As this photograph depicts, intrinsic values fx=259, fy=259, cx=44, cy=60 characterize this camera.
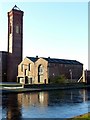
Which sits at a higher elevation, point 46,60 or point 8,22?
point 8,22

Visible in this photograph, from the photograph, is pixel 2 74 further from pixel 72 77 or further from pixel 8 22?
pixel 72 77

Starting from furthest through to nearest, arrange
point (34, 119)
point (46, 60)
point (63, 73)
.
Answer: point (63, 73) < point (46, 60) < point (34, 119)

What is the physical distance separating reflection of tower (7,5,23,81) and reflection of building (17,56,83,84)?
3148 mm

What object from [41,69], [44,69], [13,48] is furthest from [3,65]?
[44,69]

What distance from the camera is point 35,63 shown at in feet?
230

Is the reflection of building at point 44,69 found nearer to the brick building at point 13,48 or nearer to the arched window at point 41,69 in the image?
the arched window at point 41,69

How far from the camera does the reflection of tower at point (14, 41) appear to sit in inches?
3046

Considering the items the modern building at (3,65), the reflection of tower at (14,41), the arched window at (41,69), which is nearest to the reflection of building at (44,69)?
the arched window at (41,69)

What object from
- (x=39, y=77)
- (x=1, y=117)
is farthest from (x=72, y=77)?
(x=1, y=117)

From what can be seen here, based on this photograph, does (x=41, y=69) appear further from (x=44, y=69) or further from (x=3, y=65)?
(x=3, y=65)

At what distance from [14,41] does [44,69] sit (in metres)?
→ 15.5

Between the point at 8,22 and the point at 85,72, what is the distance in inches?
1113

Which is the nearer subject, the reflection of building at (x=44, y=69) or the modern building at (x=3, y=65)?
the reflection of building at (x=44, y=69)

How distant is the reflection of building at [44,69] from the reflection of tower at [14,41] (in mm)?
3148
